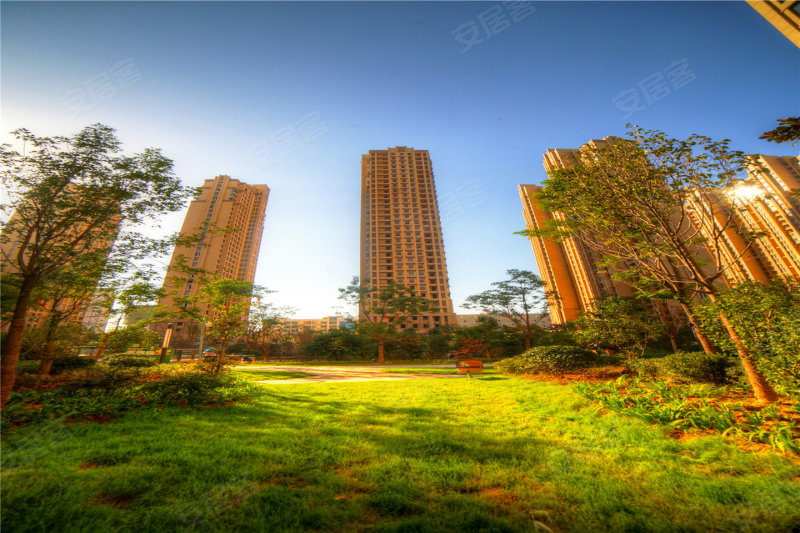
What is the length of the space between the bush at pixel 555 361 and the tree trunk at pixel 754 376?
5436 millimetres

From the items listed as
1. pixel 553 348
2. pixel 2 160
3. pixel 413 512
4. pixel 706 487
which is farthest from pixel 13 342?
pixel 553 348

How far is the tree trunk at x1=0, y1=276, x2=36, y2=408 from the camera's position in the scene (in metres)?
5.62

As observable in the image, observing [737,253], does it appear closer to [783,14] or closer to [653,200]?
[783,14]

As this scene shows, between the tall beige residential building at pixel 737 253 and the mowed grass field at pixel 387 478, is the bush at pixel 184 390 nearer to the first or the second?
the mowed grass field at pixel 387 478

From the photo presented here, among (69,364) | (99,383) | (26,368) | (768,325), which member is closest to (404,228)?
(69,364)

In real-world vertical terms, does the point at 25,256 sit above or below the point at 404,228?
below

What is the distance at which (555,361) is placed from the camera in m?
11.4

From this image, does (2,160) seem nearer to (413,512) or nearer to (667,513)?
(413,512)

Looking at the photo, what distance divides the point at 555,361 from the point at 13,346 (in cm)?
1606

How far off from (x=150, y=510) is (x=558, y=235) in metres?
12.4

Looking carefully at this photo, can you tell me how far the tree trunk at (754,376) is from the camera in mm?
5621

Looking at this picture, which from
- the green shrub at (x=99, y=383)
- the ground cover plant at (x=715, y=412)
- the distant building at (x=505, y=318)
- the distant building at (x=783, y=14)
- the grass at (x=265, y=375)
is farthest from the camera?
the distant building at (x=505, y=318)

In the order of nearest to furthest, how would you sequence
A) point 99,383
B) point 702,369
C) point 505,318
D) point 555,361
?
point 99,383 → point 702,369 → point 555,361 → point 505,318

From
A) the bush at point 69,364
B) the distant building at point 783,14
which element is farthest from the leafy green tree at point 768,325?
the bush at point 69,364
